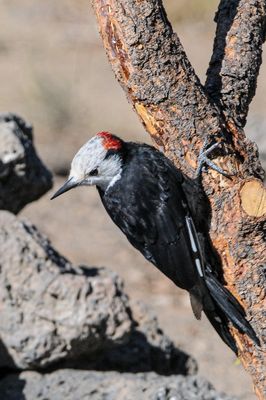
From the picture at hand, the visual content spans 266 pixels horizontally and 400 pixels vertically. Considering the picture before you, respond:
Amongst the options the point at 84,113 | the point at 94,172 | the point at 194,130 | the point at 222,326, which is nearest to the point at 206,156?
the point at 194,130

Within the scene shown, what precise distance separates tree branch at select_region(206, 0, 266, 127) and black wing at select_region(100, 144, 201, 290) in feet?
1.51

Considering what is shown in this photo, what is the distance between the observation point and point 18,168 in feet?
19.9

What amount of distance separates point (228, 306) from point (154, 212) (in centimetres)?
71

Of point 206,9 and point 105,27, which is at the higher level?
point 206,9

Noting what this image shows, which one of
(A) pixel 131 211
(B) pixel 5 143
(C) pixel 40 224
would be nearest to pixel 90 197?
(C) pixel 40 224

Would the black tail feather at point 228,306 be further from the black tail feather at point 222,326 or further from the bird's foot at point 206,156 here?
the bird's foot at point 206,156

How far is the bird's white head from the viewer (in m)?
4.59

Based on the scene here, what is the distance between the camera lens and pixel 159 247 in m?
4.58

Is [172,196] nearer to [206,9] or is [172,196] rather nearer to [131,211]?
[131,211]

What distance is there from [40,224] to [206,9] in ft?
22.6

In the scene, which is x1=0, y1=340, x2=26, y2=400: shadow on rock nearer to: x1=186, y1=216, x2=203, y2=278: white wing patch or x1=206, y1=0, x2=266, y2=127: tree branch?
x1=186, y1=216, x2=203, y2=278: white wing patch

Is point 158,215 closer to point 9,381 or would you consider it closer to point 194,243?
point 194,243

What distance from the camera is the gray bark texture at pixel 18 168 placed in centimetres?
596

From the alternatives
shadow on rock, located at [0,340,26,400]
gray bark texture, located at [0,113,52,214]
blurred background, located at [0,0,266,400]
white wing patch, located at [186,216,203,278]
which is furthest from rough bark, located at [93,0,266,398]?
blurred background, located at [0,0,266,400]
